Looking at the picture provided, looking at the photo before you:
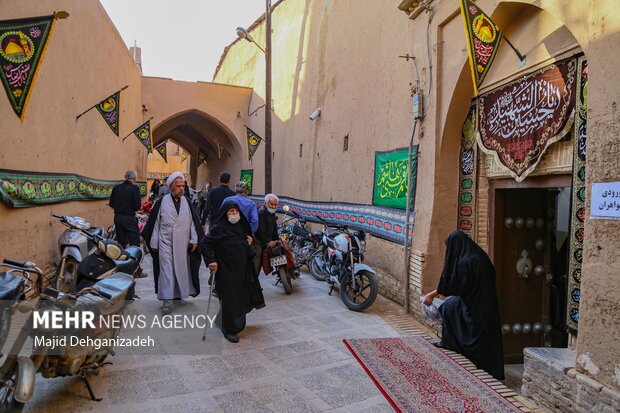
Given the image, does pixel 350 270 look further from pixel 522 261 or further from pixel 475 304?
pixel 475 304

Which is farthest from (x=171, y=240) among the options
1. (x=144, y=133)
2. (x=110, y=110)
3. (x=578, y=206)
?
(x=144, y=133)

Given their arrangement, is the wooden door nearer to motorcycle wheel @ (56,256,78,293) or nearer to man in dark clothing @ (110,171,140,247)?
motorcycle wheel @ (56,256,78,293)

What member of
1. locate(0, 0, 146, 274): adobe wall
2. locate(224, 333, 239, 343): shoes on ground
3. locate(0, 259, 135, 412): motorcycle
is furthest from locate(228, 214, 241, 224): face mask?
locate(0, 0, 146, 274): adobe wall

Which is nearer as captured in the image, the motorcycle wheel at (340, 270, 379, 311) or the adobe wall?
the adobe wall

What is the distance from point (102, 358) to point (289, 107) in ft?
35.2

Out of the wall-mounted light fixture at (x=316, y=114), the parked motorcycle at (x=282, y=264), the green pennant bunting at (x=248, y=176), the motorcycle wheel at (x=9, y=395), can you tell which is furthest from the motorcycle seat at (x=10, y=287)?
the green pennant bunting at (x=248, y=176)

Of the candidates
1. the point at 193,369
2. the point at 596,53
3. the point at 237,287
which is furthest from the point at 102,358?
the point at 596,53

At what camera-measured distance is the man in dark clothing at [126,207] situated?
7.08 metres

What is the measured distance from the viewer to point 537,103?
13.1ft

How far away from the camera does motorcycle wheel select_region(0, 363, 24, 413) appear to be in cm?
238

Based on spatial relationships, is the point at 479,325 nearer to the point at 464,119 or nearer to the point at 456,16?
the point at 464,119

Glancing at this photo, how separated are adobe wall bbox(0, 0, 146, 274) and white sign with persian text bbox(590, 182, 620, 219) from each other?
4.79 m

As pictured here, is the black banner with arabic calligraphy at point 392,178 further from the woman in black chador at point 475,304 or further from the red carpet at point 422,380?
the red carpet at point 422,380

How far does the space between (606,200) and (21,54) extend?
177 inches
